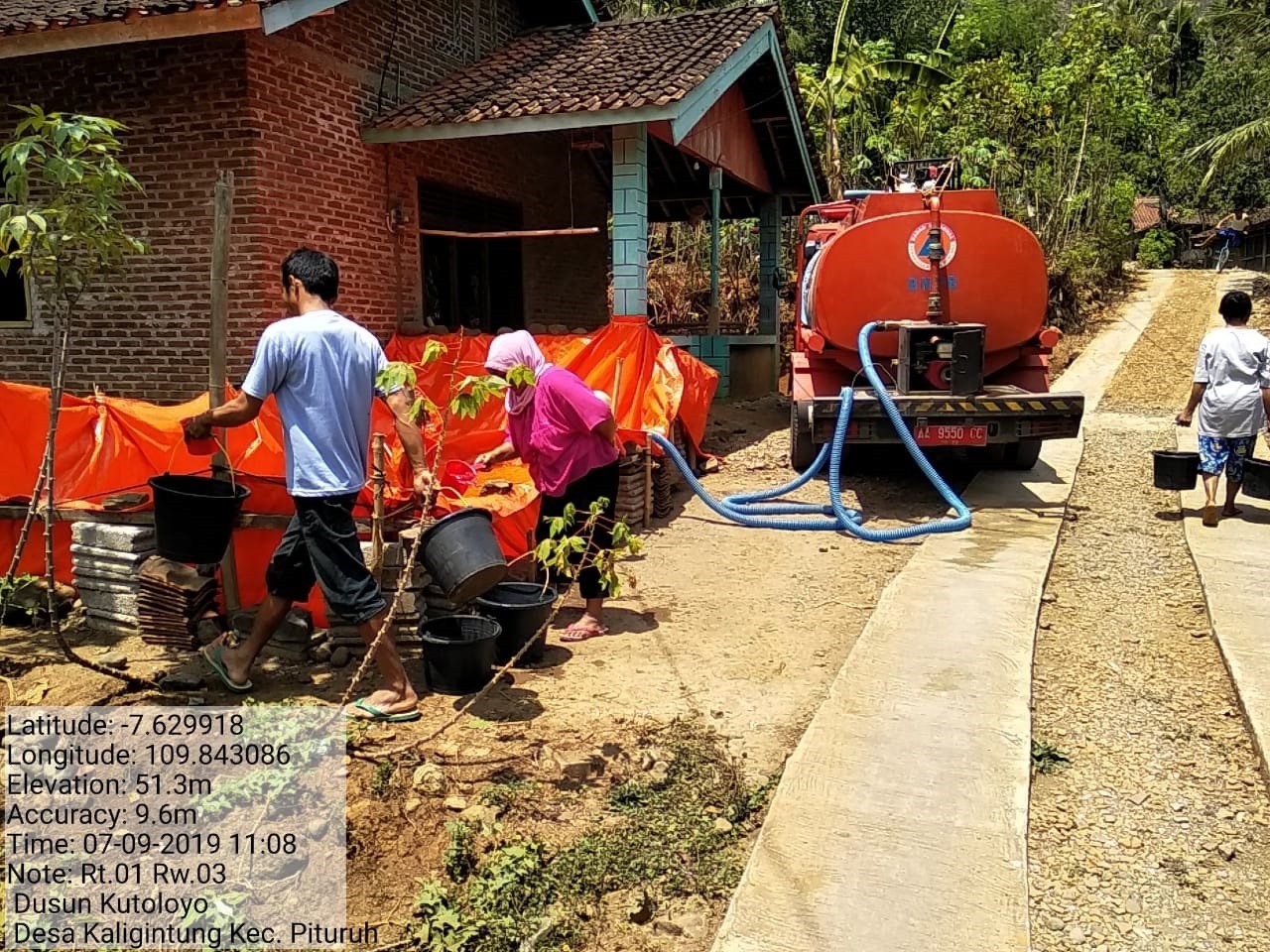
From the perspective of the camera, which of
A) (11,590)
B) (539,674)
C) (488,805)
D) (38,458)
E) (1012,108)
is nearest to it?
(488,805)

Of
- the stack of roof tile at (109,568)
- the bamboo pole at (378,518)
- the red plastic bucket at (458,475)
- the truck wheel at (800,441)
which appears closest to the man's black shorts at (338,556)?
the bamboo pole at (378,518)

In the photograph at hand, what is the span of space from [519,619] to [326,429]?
1.33 m

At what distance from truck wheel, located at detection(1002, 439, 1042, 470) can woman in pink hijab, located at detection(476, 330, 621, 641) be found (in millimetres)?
5508

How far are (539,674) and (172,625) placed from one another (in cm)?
184

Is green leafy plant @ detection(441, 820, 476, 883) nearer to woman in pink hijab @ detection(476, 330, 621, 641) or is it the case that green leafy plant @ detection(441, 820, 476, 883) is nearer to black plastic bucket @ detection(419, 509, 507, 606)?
black plastic bucket @ detection(419, 509, 507, 606)

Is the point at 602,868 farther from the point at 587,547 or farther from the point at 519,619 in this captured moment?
the point at 587,547

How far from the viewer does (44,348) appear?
851cm

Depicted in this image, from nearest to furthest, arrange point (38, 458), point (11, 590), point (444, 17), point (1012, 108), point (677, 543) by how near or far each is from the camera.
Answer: point (11, 590)
point (38, 458)
point (677, 543)
point (444, 17)
point (1012, 108)

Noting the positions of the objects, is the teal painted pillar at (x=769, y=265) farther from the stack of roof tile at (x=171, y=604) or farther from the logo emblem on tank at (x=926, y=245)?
the stack of roof tile at (x=171, y=604)

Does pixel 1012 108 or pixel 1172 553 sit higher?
pixel 1012 108

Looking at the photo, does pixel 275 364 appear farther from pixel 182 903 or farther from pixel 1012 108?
pixel 1012 108

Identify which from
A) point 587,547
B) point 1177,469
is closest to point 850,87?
point 1177,469

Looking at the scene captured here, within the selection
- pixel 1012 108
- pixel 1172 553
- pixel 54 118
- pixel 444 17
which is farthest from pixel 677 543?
pixel 1012 108

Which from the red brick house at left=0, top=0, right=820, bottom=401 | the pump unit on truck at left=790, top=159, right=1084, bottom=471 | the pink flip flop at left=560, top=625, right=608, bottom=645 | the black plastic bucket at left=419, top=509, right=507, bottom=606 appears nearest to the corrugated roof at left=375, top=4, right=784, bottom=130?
the red brick house at left=0, top=0, right=820, bottom=401
